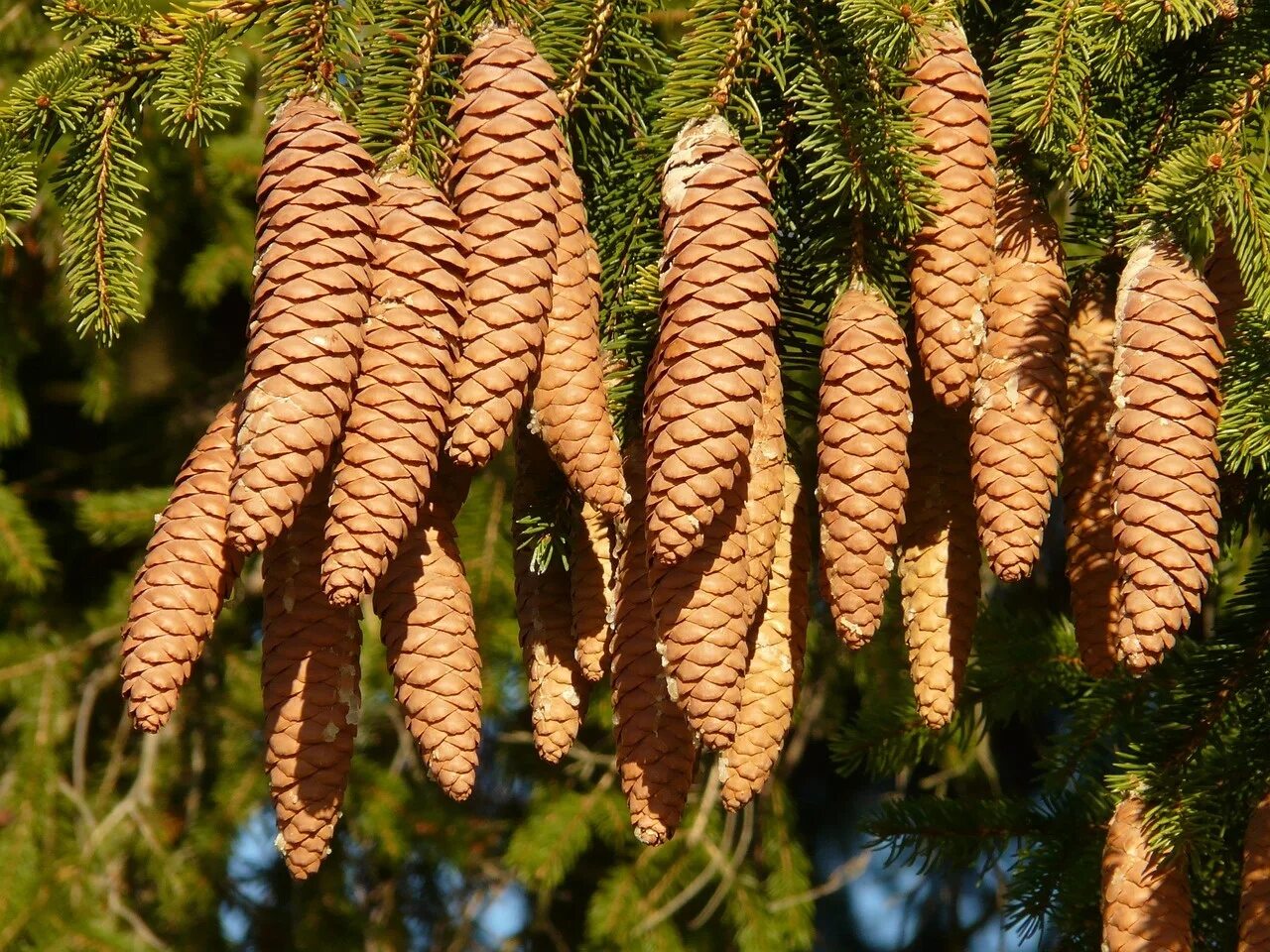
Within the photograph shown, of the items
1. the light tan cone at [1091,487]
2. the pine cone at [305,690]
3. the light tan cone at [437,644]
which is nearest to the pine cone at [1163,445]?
the light tan cone at [1091,487]

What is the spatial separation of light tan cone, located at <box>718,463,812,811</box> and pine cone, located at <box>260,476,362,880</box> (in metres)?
0.32

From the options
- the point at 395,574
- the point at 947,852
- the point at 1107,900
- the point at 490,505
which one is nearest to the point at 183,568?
the point at 395,574

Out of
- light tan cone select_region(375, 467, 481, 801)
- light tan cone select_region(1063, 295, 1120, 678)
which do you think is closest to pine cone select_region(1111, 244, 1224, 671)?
light tan cone select_region(1063, 295, 1120, 678)

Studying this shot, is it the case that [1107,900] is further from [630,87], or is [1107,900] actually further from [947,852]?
[630,87]

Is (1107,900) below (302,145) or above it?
below

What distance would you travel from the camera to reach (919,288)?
3.59ft

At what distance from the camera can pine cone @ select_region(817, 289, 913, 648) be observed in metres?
1.02

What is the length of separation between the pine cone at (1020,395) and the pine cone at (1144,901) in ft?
1.21

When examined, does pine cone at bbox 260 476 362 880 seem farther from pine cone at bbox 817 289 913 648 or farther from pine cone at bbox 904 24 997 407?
pine cone at bbox 904 24 997 407

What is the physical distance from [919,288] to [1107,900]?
607 mm

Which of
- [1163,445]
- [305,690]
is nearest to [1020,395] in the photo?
[1163,445]

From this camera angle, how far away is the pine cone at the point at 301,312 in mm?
896

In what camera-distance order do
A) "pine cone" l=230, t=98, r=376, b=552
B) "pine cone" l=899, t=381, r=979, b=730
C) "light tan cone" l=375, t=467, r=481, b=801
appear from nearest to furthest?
1. "pine cone" l=230, t=98, r=376, b=552
2. "light tan cone" l=375, t=467, r=481, b=801
3. "pine cone" l=899, t=381, r=979, b=730

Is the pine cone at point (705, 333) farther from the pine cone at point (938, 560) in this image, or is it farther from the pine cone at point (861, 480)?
the pine cone at point (938, 560)
